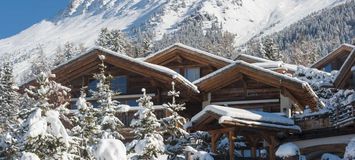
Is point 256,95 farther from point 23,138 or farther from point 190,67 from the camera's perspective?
point 23,138

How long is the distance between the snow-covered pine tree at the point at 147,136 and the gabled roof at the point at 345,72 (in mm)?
9711

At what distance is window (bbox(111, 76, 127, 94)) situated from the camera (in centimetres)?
3109

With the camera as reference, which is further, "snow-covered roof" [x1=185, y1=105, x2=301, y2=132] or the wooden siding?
the wooden siding

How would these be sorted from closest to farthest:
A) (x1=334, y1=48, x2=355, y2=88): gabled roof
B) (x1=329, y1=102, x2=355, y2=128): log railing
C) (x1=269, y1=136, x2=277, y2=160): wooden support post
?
(x1=329, y1=102, x2=355, y2=128): log railing < (x1=269, y1=136, x2=277, y2=160): wooden support post < (x1=334, y1=48, x2=355, y2=88): gabled roof

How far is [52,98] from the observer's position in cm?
1473

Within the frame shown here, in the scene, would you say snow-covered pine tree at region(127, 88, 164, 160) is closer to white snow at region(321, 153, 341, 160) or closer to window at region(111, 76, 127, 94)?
white snow at region(321, 153, 341, 160)

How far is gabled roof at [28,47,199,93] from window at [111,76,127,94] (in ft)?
2.08

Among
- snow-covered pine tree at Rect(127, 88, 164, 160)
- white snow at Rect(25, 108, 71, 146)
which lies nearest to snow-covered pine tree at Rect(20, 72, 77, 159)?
white snow at Rect(25, 108, 71, 146)

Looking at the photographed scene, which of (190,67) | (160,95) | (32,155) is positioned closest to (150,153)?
(32,155)

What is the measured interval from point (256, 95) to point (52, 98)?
53.7 feet

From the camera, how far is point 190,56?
33.1 metres

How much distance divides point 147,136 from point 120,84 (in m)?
13.0

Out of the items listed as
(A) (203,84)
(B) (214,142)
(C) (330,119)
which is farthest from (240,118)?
(A) (203,84)

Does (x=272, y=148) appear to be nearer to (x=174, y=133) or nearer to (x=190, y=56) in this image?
(x=174, y=133)
